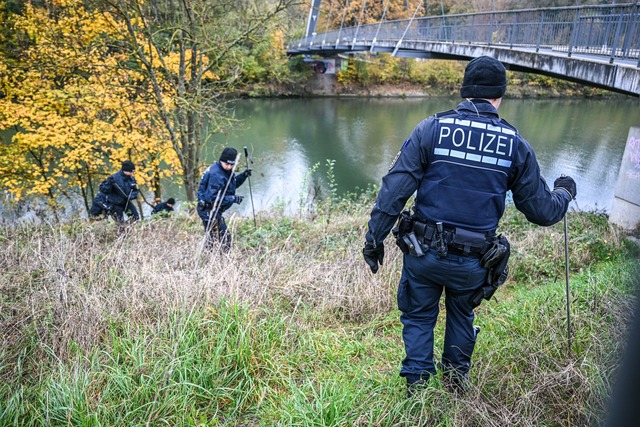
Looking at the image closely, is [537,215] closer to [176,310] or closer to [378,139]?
[176,310]

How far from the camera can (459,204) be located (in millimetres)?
2127

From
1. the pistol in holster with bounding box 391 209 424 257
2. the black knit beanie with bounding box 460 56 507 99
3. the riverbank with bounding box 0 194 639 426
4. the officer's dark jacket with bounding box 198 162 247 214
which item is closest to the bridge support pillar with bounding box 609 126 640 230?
the riverbank with bounding box 0 194 639 426

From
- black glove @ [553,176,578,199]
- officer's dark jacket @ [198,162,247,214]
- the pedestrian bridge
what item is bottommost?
officer's dark jacket @ [198,162,247,214]

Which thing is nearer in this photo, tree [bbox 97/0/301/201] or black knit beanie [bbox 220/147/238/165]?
black knit beanie [bbox 220/147/238/165]

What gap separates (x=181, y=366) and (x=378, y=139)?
18.4m

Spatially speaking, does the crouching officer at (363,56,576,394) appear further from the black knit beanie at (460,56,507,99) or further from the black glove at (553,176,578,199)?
the black glove at (553,176,578,199)

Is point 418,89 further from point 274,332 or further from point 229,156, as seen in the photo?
point 274,332

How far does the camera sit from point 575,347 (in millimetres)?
2344

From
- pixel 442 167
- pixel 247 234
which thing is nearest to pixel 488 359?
pixel 442 167

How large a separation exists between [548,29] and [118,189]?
31.8ft

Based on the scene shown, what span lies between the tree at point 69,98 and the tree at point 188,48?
369mm

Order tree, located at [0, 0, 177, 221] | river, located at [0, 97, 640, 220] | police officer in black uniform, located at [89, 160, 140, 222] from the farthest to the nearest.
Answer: river, located at [0, 97, 640, 220] < tree, located at [0, 0, 177, 221] < police officer in black uniform, located at [89, 160, 140, 222]

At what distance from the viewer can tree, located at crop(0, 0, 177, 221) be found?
812 cm

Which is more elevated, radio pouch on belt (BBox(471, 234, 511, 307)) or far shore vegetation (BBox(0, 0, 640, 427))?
radio pouch on belt (BBox(471, 234, 511, 307))
